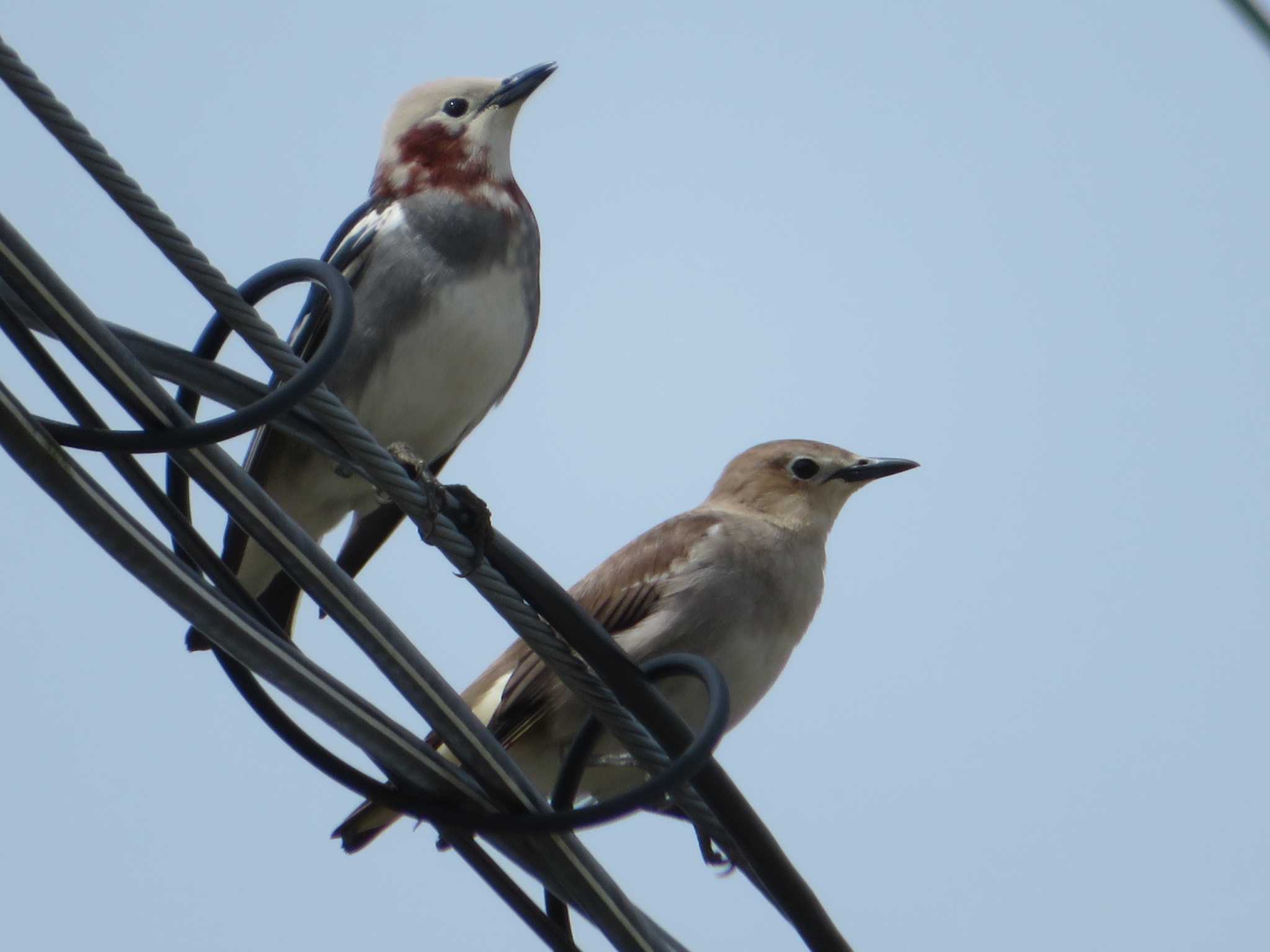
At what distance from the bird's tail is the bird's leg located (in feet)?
5.68

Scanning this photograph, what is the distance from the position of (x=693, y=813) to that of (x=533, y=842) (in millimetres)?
349

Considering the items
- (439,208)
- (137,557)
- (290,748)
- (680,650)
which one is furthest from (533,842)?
(439,208)

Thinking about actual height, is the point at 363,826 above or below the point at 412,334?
below

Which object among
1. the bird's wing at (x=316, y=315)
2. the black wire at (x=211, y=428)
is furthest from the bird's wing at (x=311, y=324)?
the black wire at (x=211, y=428)

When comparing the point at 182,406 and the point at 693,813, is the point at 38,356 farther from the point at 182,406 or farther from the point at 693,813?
the point at 693,813

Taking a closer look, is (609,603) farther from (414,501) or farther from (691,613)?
(414,501)

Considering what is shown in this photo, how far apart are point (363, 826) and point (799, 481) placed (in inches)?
102

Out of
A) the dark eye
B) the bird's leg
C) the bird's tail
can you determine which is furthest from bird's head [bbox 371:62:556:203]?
the bird's leg

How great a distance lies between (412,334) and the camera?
219 inches

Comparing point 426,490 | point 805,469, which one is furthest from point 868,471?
point 426,490

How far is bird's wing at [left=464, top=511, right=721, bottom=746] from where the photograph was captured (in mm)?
5656

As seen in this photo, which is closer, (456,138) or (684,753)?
(684,753)

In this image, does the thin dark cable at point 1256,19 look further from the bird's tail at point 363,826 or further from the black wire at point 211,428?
the bird's tail at point 363,826

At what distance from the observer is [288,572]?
3.05 metres
